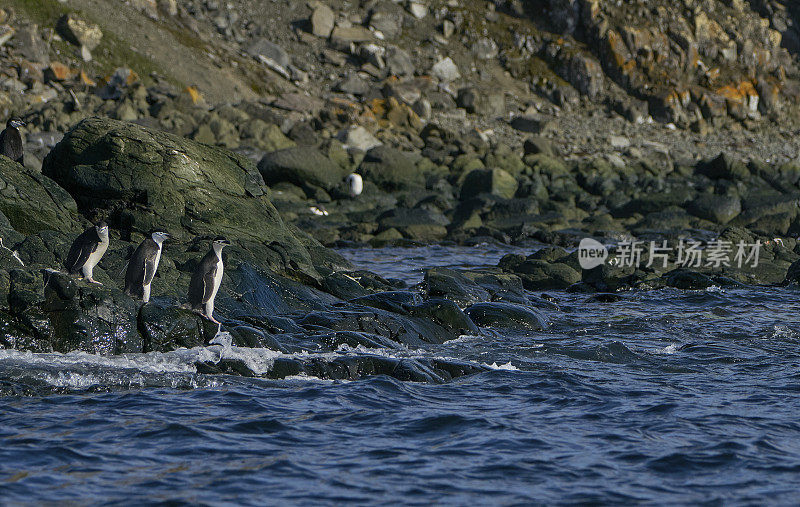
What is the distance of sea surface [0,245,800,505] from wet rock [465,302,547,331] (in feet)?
5.12

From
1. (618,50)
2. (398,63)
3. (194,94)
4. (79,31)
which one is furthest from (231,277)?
(618,50)

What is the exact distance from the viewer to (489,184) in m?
33.3

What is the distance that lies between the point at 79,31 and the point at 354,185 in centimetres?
2988

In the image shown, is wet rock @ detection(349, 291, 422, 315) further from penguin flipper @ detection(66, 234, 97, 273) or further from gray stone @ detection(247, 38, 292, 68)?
gray stone @ detection(247, 38, 292, 68)

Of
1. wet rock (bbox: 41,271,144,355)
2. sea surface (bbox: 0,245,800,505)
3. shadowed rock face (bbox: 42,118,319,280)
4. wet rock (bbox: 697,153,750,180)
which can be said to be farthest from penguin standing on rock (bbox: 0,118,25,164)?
wet rock (bbox: 697,153,750,180)

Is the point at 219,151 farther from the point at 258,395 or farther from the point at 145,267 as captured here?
the point at 258,395

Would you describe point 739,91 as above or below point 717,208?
above

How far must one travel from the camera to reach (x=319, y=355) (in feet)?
37.3

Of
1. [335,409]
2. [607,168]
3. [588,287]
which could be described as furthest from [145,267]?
[607,168]

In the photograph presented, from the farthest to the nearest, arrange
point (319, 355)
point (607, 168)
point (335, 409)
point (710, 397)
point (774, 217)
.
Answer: point (607, 168) → point (774, 217) → point (319, 355) → point (710, 397) → point (335, 409)

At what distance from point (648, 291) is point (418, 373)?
915 cm

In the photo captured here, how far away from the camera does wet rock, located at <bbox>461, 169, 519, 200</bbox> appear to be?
33219 mm

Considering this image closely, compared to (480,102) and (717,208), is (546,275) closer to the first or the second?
(717,208)

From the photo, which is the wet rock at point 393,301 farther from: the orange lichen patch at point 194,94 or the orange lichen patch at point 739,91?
the orange lichen patch at point 739,91
